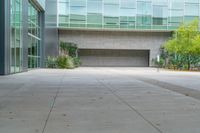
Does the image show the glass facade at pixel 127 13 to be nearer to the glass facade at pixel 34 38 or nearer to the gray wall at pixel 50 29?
the gray wall at pixel 50 29

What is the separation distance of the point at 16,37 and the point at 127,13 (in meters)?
31.8

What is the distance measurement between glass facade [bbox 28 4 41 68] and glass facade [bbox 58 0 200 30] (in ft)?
53.1

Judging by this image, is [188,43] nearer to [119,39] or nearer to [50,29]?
[50,29]

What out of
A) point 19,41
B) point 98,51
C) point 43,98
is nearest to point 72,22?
point 98,51

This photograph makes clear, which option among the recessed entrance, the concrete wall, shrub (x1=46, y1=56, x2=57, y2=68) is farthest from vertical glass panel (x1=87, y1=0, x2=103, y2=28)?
shrub (x1=46, y1=56, x2=57, y2=68)

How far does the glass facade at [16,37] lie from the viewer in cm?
2541

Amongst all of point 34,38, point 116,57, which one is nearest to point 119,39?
point 116,57

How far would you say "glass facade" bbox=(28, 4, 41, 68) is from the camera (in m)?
34.3

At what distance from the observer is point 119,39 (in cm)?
5947

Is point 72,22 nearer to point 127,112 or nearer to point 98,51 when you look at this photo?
point 98,51

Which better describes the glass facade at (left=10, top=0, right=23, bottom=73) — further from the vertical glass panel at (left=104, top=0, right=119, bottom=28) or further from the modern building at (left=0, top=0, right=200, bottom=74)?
the vertical glass panel at (left=104, top=0, right=119, bottom=28)

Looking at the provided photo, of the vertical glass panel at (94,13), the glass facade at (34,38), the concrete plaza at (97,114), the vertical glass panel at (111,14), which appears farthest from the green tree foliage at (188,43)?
the concrete plaza at (97,114)

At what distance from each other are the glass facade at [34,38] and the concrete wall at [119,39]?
727 inches

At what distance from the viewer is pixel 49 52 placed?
4534 centimetres
